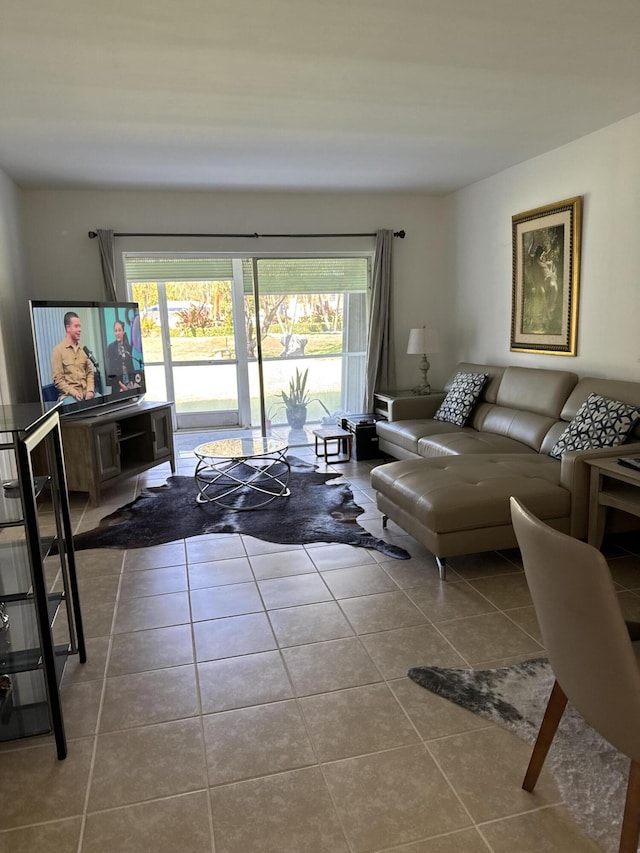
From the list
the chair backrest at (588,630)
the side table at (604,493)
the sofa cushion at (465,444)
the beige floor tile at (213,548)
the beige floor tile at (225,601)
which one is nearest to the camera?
the chair backrest at (588,630)

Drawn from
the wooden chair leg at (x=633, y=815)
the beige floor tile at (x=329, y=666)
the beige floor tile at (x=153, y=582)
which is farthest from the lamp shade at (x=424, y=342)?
the wooden chair leg at (x=633, y=815)

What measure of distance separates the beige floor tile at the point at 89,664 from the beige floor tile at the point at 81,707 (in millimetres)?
39

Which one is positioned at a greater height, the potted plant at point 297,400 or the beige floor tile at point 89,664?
the potted plant at point 297,400

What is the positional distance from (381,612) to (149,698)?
108 centimetres

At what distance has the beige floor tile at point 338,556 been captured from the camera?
3.23m

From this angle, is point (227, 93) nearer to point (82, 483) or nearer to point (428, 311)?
point (82, 483)

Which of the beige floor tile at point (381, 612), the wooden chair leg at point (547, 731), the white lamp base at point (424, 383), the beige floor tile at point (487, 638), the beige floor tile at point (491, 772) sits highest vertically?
the white lamp base at point (424, 383)

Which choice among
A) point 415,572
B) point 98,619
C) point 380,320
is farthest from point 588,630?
point 380,320

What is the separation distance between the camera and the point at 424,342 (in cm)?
554

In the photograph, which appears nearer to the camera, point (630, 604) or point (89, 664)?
point (89, 664)

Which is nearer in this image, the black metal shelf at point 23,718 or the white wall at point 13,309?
the black metal shelf at point 23,718

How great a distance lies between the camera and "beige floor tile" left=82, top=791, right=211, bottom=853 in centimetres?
152

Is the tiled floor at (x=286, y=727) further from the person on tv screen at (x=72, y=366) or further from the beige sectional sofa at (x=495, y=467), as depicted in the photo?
the person on tv screen at (x=72, y=366)

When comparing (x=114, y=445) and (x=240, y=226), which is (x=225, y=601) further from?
(x=240, y=226)
